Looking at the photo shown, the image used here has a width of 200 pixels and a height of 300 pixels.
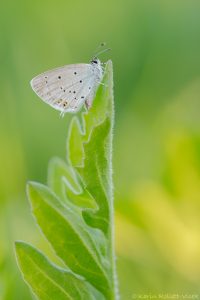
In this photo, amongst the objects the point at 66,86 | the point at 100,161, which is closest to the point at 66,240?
the point at 100,161

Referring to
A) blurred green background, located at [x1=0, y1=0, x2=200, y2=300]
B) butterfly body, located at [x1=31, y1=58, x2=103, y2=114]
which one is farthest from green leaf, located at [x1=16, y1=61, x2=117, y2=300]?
butterfly body, located at [x1=31, y1=58, x2=103, y2=114]

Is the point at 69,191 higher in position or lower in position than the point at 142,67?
lower

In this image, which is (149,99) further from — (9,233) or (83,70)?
(9,233)

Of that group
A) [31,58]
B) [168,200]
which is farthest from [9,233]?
[31,58]

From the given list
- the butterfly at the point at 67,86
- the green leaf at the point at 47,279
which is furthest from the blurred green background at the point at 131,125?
the butterfly at the point at 67,86

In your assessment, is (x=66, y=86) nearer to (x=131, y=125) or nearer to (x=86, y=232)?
(x=86, y=232)

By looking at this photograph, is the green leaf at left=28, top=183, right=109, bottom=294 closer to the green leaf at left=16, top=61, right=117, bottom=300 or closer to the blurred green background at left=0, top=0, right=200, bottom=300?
the green leaf at left=16, top=61, right=117, bottom=300
